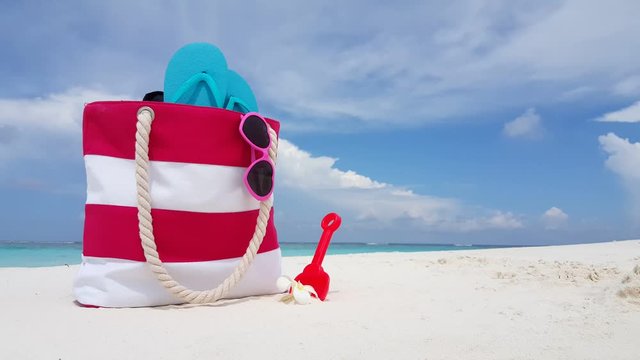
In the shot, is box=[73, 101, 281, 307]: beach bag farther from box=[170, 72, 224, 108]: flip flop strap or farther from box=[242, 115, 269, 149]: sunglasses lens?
box=[170, 72, 224, 108]: flip flop strap

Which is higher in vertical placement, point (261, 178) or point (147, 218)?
point (261, 178)

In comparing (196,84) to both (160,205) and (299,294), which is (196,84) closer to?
(160,205)

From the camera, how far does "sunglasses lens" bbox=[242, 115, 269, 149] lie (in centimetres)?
194

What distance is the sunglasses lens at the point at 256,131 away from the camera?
1.94 m

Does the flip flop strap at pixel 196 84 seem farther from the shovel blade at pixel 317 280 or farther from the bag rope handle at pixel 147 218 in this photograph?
the shovel blade at pixel 317 280

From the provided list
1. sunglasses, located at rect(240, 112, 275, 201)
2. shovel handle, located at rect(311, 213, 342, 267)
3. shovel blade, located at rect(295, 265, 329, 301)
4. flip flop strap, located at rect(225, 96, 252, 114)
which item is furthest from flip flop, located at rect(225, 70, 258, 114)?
shovel blade, located at rect(295, 265, 329, 301)

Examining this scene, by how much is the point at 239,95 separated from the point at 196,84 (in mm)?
204

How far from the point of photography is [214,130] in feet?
6.17

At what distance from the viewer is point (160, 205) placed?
5.94 ft

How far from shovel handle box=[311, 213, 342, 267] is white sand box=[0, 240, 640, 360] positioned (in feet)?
0.64

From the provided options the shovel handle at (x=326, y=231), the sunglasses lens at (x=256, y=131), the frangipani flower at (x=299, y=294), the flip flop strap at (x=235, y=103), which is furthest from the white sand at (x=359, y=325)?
the flip flop strap at (x=235, y=103)

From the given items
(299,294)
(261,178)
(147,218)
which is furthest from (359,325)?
(147,218)

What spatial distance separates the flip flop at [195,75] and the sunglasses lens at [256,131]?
0.61 ft

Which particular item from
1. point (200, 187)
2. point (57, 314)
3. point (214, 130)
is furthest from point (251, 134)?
point (57, 314)
